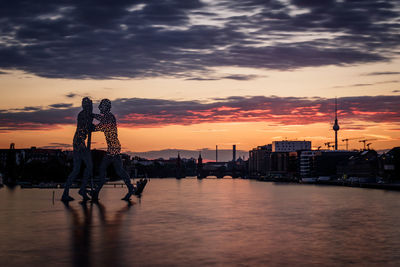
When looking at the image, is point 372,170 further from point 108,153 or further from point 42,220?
point 42,220

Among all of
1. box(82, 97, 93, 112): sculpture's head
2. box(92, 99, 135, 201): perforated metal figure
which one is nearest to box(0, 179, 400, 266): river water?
box(92, 99, 135, 201): perforated metal figure

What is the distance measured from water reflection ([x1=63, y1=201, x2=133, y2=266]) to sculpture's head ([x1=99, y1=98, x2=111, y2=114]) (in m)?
13.6

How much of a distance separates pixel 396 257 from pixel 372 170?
532 ft

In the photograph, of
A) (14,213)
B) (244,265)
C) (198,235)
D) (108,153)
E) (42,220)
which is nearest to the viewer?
(244,265)

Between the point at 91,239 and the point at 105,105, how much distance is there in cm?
2891

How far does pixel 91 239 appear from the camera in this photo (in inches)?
1287

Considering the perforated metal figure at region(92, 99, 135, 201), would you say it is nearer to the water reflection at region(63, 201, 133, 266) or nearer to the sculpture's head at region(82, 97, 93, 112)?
the sculpture's head at region(82, 97, 93, 112)

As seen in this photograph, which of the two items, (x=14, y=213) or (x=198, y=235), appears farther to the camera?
(x=14, y=213)

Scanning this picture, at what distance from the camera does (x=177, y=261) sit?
85.5ft

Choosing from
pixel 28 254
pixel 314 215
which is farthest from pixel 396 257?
pixel 314 215

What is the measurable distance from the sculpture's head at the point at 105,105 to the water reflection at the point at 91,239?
44.7 feet

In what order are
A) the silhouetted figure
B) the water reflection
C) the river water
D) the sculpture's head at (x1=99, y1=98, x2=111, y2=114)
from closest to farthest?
1. the water reflection
2. the river water
3. the sculpture's head at (x1=99, y1=98, x2=111, y2=114)
4. the silhouetted figure

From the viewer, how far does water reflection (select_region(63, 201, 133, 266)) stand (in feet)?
85.5

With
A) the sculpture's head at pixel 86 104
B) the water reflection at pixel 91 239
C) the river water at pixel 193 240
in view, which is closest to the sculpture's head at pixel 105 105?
the sculpture's head at pixel 86 104
